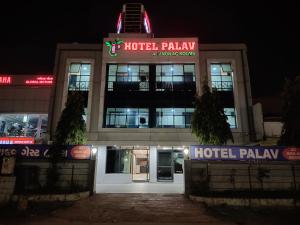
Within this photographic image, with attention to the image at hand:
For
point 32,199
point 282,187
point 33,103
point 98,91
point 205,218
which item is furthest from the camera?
point 33,103

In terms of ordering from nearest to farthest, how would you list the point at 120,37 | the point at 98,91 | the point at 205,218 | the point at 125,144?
the point at 205,218 < the point at 125,144 < the point at 98,91 < the point at 120,37

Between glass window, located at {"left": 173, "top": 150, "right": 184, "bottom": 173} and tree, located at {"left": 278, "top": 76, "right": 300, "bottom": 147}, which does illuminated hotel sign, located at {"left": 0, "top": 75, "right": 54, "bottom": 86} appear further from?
tree, located at {"left": 278, "top": 76, "right": 300, "bottom": 147}

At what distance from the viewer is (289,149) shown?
44.6 ft

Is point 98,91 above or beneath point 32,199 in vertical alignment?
above

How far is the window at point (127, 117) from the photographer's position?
2223cm

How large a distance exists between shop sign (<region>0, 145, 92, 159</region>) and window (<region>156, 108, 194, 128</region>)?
9.67 meters

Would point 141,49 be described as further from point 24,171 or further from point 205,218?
point 205,218

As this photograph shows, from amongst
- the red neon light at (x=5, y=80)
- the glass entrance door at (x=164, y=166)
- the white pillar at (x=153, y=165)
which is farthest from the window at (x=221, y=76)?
the red neon light at (x=5, y=80)

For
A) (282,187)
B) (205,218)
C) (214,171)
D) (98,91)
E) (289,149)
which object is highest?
(98,91)

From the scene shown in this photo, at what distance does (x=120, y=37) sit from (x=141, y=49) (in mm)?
3093

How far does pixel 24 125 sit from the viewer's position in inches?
1238

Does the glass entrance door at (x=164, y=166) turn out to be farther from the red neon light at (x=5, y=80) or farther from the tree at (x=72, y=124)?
the red neon light at (x=5, y=80)

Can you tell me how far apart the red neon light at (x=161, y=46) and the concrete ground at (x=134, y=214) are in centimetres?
1648

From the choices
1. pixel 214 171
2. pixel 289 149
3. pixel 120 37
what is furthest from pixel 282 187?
pixel 120 37
